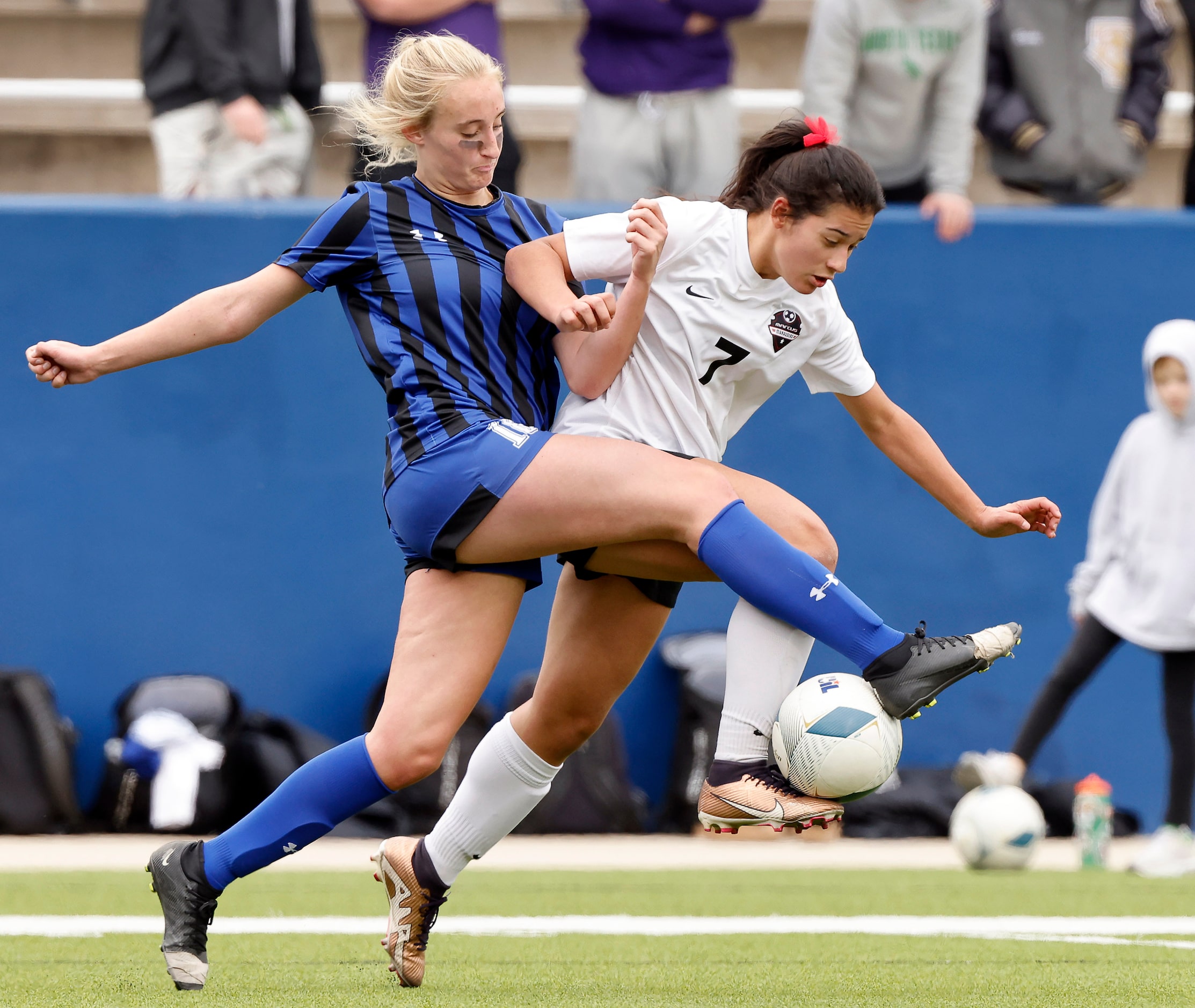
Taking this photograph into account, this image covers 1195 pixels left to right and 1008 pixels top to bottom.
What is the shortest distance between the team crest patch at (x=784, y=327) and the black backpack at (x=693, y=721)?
4.11 metres

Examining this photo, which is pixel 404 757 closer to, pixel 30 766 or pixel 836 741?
pixel 836 741

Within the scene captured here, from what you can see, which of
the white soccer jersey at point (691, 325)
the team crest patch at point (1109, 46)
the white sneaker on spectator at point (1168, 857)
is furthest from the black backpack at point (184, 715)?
the team crest patch at point (1109, 46)

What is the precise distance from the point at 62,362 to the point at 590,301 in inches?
41.0

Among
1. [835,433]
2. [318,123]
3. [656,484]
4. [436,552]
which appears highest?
[656,484]

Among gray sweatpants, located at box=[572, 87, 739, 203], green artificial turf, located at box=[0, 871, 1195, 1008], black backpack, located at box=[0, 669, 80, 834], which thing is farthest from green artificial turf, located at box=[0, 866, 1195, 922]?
gray sweatpants, located at box=[572, 87, 739, 203]

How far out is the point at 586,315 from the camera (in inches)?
122

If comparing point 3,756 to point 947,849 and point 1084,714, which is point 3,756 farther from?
point 1084,714

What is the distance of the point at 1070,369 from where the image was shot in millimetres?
8211

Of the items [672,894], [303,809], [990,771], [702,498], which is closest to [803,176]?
[702,498]

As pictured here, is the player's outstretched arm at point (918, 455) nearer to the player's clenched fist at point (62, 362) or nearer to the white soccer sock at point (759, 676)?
the white soccer sock at point (759, 676)

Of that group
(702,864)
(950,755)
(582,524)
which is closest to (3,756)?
(702,864)

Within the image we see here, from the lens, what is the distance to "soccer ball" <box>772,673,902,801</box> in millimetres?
3084

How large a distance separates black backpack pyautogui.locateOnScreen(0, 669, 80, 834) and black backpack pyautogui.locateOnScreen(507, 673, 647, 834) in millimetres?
1981

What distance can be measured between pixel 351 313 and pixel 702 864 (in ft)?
12.7
